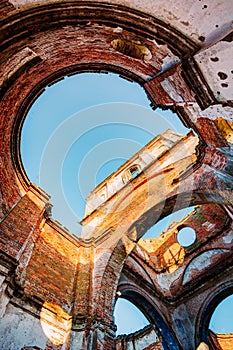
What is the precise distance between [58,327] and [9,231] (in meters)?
2.55

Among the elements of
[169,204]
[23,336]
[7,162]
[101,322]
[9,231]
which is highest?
[169,204]

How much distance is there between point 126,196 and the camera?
1252cm

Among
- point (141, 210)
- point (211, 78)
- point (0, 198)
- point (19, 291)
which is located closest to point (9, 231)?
point (0, 198)

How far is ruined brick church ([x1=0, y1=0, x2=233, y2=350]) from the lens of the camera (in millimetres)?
3277

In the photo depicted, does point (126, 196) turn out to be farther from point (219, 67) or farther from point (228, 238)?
point (219, 67)

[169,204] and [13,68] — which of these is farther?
[169,204]

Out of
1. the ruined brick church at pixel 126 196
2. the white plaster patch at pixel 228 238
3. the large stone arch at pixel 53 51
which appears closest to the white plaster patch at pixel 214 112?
the ruined brick church at pixel 126 196

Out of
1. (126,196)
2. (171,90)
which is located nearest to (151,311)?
(126,196)

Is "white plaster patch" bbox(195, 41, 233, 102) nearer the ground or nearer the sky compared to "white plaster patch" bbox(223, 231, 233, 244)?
nearer the ground

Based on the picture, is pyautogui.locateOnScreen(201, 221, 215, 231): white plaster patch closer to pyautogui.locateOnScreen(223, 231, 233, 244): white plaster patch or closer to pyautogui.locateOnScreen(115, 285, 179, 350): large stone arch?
pyautogui.locateOnScreen(223, 231, 233, 244): white plaster patch

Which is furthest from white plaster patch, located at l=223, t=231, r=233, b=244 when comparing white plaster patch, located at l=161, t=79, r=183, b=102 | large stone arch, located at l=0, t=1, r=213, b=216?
large stone arch, located at l=0, t=1, r=213, b=216

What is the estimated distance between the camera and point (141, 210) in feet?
29.9

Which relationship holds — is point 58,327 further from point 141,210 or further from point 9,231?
point 141,210

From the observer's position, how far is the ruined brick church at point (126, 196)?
328 cm
